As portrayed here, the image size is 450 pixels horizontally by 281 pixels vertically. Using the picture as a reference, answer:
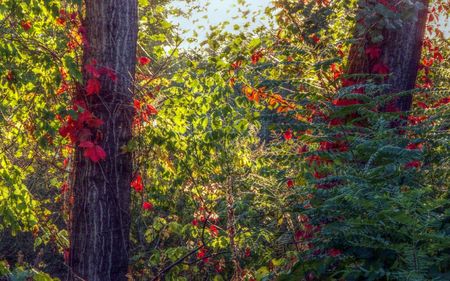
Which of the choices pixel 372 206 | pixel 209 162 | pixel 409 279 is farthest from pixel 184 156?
pixel 409 279

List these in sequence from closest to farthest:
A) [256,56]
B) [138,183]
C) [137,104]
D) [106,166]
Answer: [106,166], [137,104], [138,183], [256,56]

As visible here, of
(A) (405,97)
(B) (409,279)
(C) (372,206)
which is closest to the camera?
(B) (409,279)

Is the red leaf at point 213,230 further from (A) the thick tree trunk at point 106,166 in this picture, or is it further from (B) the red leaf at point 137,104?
(B) the red leaf at point 137,104

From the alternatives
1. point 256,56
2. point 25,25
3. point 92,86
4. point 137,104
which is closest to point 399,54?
point 256,56

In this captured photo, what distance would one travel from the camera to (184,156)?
656 cm

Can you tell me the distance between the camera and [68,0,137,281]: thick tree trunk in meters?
5.76

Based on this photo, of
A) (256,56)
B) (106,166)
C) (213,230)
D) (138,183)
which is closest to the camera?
(106,166)

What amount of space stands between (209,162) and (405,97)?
2.30 m

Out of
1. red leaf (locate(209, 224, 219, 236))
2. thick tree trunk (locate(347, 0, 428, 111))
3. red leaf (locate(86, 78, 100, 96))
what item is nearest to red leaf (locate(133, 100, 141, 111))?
red leaf (locate(86, 78, 100, 96))

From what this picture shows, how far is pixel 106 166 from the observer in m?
5.80

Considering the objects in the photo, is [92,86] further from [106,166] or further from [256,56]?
[256,56]

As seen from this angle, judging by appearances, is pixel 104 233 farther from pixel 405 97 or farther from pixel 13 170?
pixel 405 97

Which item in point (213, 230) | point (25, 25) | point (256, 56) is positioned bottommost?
point (213, 230)

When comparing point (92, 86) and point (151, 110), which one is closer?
point (92, 86)
